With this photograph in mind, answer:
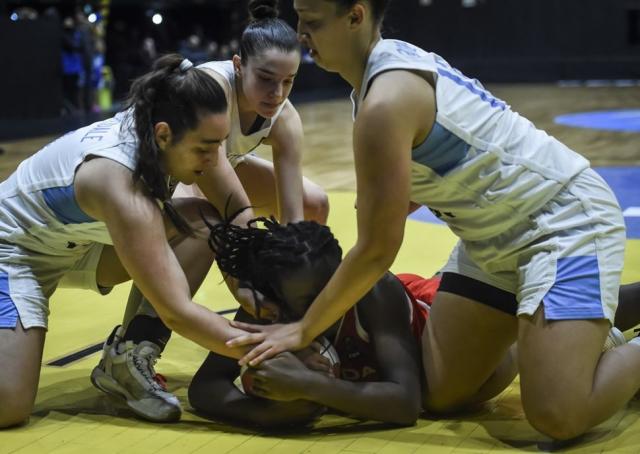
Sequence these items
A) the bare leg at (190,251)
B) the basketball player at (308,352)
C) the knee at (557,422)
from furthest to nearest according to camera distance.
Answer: the bare leg at (190,251)
the basketball player at (308,352)
the knee at (557,422)

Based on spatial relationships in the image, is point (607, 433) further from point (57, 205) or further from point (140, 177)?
point (57, 205)

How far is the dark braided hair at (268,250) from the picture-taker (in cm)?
271

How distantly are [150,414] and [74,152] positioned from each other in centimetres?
75

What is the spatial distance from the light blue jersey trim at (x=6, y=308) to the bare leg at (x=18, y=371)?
0.05 feet

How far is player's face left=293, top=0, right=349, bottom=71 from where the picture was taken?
2.46 m

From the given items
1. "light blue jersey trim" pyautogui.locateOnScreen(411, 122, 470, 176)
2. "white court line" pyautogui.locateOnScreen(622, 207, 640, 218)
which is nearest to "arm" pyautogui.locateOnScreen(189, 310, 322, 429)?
"light blue jersey trim" pyautogui.locateOnScreen(411, 122, 470, 176)

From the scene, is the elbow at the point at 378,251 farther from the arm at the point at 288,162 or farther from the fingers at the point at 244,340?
the arm at the point at 288,162

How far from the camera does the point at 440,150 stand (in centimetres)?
258

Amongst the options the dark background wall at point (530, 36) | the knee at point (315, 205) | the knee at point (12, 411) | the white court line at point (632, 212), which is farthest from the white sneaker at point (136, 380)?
the dark background wall at point (530, 36)

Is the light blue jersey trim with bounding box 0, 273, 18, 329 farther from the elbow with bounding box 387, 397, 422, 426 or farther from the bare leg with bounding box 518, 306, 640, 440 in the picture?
the bare leg with bounding box 518, 306, 640, 440

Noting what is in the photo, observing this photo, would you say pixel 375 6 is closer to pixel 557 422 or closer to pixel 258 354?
pixel 258 354

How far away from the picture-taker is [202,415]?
113 inches

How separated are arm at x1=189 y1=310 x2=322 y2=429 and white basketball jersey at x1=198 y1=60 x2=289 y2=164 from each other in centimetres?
90

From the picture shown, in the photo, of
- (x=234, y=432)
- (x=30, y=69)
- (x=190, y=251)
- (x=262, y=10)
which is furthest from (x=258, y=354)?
(x=30, y=69)
